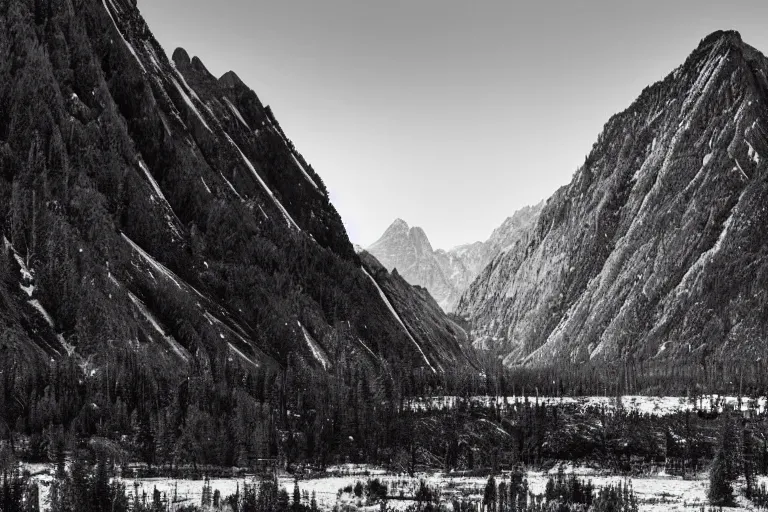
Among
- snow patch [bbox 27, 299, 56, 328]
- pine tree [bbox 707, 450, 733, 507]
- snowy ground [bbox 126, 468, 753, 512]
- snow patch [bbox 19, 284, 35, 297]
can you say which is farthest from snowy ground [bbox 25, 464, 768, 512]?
snow patch [bbox 19, 284, 35, 297]

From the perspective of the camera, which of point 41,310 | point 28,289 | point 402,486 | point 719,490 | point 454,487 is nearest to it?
point 719,490

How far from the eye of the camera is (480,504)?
125 metres

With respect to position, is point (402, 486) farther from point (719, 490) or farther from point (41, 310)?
point (41, 310)

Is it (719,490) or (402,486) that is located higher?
(402,486)

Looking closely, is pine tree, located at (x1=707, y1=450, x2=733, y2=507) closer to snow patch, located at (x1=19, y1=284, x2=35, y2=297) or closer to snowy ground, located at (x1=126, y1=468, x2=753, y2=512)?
snowy ground, located at (x1=126, y1=468, x2=753, y2=512)

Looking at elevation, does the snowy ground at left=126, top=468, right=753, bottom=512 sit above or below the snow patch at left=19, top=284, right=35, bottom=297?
below

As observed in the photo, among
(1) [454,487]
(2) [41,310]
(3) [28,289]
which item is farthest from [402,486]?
(3) [28,289]

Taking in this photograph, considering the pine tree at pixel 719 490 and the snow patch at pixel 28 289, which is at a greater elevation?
the snow patch at pixel 28 289

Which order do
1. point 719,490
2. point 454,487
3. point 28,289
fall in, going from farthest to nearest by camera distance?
point 28,289, point 454,487, point 719,490

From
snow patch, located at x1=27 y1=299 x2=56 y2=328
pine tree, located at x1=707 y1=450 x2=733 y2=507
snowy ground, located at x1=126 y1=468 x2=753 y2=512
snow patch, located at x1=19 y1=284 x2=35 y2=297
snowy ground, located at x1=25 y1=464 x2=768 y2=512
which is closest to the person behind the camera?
snowy ground, located at x1=25 y1=464 x2=768 y2=512

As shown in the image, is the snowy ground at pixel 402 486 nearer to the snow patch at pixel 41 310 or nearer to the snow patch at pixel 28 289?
the snow patch at pixel 41 310

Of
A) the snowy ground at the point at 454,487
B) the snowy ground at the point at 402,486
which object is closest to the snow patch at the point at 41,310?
the snowy ground at the point at 402,486

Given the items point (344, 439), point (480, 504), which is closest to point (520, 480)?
point (480, 504)

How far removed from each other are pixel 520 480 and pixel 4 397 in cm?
7702
